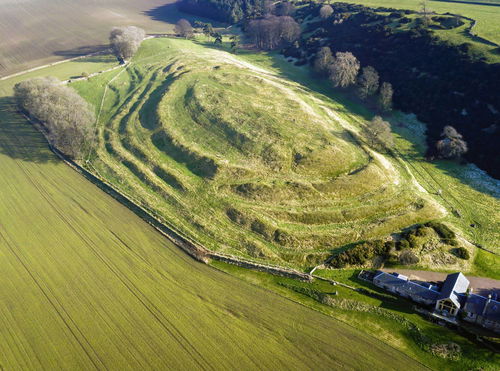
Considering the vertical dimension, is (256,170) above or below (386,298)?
A: above

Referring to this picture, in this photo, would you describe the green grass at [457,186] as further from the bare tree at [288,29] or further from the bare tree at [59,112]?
the bare tree at [59,112]

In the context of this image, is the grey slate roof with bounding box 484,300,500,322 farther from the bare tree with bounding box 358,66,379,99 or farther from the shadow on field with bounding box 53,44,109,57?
the shadow on field with bounding box 53,44,109,57

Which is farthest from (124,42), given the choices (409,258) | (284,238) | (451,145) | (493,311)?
(493,311)

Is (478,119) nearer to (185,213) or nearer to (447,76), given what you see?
(447,76)

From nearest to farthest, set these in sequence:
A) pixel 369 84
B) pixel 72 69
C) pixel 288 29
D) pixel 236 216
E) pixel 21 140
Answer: pixel 236 216 < pixel 21 140 < pixel 369 84 < pixel 72 69 < pixel 288 29

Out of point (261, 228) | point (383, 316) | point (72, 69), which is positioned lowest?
point (383, 316)

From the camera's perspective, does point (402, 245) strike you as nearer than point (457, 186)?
Yes

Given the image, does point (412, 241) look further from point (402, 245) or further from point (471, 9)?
point (471, 9)

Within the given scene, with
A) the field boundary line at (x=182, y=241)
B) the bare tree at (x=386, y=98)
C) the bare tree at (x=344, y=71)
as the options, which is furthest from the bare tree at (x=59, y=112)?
the bare tree at (x=386, y=98)

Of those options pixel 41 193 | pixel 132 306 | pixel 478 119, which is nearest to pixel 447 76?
pixel 478 119
